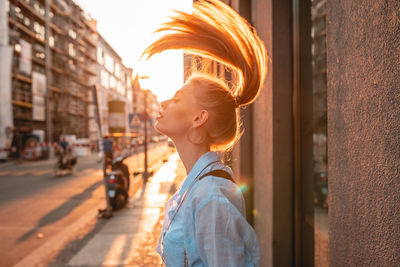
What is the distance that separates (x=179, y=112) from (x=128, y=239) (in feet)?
13.5

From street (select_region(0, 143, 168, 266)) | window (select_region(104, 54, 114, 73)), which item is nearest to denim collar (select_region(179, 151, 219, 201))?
street (select_region(0, 143, 168, 266))

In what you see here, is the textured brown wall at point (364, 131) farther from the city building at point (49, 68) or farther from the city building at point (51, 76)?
the city building at point (49, 68)

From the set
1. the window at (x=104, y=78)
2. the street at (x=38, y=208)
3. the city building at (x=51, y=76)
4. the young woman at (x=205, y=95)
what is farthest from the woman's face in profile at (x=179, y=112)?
the window at (x=104, y=78)

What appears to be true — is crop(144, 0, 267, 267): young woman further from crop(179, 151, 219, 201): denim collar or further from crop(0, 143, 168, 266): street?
crop(0, 143, 168, 266): street

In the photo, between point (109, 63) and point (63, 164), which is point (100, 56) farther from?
point (63, 164)

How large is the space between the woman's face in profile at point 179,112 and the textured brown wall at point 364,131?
0.72 m

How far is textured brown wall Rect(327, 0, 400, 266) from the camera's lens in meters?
1.07

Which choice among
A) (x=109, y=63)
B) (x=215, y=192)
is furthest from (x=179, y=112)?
(x=109, y=63)

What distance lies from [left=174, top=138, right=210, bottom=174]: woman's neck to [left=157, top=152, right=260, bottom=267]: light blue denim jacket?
300mm

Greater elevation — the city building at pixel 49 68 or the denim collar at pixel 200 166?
the city building at pixel 49 68

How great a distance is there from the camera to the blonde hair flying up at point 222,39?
1.55 metres

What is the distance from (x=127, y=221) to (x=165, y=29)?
17.5ft

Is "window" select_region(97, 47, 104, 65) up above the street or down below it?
above

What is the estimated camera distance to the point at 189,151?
162 cm
